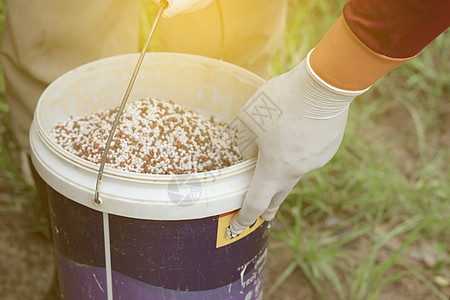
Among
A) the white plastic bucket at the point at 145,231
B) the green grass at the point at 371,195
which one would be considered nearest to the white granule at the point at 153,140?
the white plastic bucket at the point at 145,231

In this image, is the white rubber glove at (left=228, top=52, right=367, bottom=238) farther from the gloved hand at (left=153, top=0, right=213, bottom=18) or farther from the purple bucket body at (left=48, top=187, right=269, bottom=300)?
the gloved hand at (left=153, top=0, right=213, bottom=18)

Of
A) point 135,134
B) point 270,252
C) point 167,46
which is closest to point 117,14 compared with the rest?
point 167,46

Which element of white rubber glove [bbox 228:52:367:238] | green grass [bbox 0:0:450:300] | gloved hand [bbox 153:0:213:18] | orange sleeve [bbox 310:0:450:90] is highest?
orange sleeve [bbox 310:0:450:90]

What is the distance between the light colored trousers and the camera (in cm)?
141

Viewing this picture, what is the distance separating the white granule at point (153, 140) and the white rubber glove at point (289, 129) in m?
0.16

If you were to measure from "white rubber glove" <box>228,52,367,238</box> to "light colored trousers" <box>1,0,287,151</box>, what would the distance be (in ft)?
1.84

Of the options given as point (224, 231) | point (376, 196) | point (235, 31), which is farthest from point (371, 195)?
point (224, 231)

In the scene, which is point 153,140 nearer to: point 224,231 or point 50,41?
point 224,231

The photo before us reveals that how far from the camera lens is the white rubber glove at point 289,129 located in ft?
3.22

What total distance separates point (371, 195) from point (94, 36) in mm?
1145

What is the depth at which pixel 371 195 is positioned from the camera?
2.00 metres

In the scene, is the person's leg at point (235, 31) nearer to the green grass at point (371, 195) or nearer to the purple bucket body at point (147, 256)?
the green grass at point (371, 195)

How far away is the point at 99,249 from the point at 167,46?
795 millimetres

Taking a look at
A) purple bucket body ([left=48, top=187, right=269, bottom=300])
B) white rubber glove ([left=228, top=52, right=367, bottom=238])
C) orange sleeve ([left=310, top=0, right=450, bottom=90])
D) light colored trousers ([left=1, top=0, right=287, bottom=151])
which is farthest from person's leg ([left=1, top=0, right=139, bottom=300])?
orange sleeve ([left=310, top=0, right=450, bottom=90])
